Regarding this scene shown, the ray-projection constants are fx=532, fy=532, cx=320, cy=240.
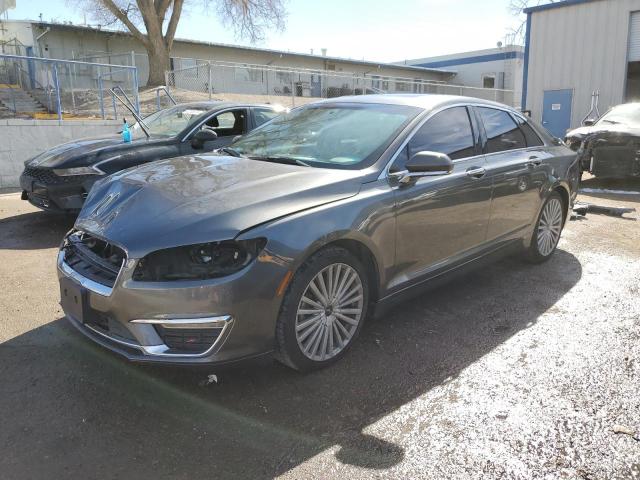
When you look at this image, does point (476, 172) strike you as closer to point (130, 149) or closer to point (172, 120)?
point (130, 149)

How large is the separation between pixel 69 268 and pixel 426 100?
2.78 meters

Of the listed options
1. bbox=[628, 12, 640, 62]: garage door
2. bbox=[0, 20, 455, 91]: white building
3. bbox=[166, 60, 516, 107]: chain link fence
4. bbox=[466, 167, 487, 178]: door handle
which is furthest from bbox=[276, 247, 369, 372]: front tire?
bbox=[166, 60, 516, 107]: chain link fence

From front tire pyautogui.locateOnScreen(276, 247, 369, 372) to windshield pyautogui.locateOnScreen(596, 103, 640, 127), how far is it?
895 centimetres

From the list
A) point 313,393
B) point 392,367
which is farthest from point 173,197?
point 392,367

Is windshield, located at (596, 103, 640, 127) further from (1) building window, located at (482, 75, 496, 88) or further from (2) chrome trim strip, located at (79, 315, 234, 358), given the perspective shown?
(1) building window, located at (482, 75, 496, 88)

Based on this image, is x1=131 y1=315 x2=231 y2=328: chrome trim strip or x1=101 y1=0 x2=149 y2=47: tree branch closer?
x1=131 y1=315 x2=231 y2=328: chrome trim strip

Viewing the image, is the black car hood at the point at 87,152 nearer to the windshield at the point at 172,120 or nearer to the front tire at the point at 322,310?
the windshield at the point at 172,120

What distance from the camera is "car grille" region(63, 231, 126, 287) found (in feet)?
9.29

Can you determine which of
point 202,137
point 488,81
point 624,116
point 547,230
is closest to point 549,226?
point 547,230

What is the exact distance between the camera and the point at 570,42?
17.6 metres

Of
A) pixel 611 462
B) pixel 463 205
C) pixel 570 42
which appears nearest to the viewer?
pixel 611 462

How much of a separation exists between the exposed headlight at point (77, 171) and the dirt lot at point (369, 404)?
2.24 metres

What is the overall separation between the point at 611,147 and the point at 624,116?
1.43 metres

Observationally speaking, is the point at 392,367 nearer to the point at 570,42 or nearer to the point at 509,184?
the point at 509,184
